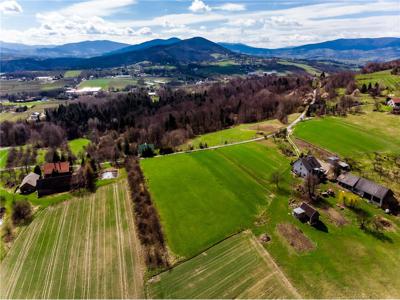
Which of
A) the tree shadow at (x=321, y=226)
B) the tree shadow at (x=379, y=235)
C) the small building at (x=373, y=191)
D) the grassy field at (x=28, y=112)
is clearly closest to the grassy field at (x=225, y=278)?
the tree shadow at (x=321, y=226)

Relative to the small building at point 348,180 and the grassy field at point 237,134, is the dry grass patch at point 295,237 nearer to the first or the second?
the small building at point 348,180

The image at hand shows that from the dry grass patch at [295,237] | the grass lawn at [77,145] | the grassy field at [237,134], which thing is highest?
the dry grass patch at [295,237]

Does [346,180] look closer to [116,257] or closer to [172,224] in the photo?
[172,224]

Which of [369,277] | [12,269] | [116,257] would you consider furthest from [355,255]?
[12,269]

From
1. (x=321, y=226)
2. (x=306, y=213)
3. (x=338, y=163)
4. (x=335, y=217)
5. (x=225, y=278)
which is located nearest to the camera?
(x=225, y=278)

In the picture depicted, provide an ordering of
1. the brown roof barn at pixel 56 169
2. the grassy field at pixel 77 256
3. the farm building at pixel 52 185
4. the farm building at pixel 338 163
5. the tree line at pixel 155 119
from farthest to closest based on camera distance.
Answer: the tree line at pixel 155 119
the brown roof barn at pixel 56 169
the farm building at pixel 338 163
the farm building at pixel 52 185
the grassy field at pixel 77 256

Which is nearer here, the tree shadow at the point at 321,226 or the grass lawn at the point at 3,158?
the tree shadow at the point at 321,226

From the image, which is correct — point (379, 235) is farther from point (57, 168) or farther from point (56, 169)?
point (57, 168)

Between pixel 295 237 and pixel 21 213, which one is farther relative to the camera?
pixel 21 213

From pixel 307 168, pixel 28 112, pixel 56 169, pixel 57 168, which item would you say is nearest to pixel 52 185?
pixel 56 169
